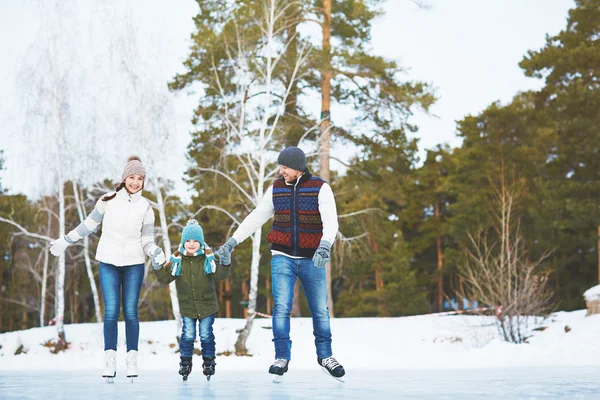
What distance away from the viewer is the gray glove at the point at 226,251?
19.7 feet

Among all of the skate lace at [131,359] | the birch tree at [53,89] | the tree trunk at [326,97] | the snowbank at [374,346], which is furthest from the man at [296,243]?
the tree trunk at [326,97]

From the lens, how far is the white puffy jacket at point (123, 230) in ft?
20.1

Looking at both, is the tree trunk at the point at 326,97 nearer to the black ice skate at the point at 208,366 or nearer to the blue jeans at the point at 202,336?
the blue jeans at the point at 202,336

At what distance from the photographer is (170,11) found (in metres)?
14.8

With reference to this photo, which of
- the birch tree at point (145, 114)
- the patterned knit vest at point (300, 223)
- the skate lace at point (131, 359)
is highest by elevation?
the birch tree at point (145, 114)

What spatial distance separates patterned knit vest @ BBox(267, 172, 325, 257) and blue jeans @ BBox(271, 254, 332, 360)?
98 mm

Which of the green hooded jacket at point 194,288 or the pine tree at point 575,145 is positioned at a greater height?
the pine tree at point 575,145

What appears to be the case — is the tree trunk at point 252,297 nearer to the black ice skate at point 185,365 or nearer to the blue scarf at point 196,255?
the black ice skate at point 185,365

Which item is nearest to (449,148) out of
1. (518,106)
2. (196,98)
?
(518,106)

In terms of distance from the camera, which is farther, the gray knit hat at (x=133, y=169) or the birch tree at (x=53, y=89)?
the birch tree at (x=53, y=89)

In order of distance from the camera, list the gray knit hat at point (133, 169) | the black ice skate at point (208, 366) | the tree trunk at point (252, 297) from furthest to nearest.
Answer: the tree trunk at point (252, 297) → the black ice skate at point (208, 366) → the gray knit hat at point (133, 169)

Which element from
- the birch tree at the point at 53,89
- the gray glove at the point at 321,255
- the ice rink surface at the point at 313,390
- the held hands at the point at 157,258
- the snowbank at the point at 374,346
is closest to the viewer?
the ice rink surface at the point at 313,390

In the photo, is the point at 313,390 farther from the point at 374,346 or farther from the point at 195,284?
the point at 374,346

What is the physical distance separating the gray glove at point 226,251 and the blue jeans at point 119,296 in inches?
27.7
